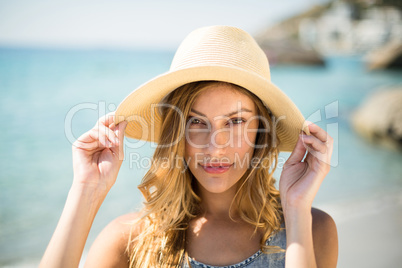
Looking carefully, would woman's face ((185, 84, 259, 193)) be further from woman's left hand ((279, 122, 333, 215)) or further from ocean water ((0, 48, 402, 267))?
ocean water ((0, 48, 402, 267))

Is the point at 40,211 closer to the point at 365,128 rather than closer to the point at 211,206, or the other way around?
the point at 211,206

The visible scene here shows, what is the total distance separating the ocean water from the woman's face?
947 millimetres

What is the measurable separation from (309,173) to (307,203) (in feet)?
0.55

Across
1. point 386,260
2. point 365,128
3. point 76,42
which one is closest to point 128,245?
point 386,260

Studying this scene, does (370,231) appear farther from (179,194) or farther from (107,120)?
(107,120)

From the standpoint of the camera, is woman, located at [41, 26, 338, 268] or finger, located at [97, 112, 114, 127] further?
finger, located at [97, 112, 114, 127]

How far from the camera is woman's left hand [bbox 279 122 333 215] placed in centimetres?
189

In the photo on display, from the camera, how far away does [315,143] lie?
1.91 meters

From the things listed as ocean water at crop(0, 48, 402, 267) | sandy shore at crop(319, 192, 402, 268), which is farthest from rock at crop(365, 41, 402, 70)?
sandy shore at crop(319, 192, 402, 268)

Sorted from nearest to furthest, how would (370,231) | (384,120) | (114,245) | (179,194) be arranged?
1. (114,245)
2. (179,194)
3. (370,231)
4. (384,120)

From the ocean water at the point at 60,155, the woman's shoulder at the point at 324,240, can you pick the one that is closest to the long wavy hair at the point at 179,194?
the woman's shoulder at the point at 324,240

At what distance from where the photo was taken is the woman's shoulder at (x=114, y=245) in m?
2.03

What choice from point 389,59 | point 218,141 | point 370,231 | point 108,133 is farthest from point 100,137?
point 389,59

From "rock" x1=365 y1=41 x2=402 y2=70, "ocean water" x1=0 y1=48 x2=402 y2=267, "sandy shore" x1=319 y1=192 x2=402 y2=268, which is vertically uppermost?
"rock" x1=365 y1=41 x2=402 y2=70
